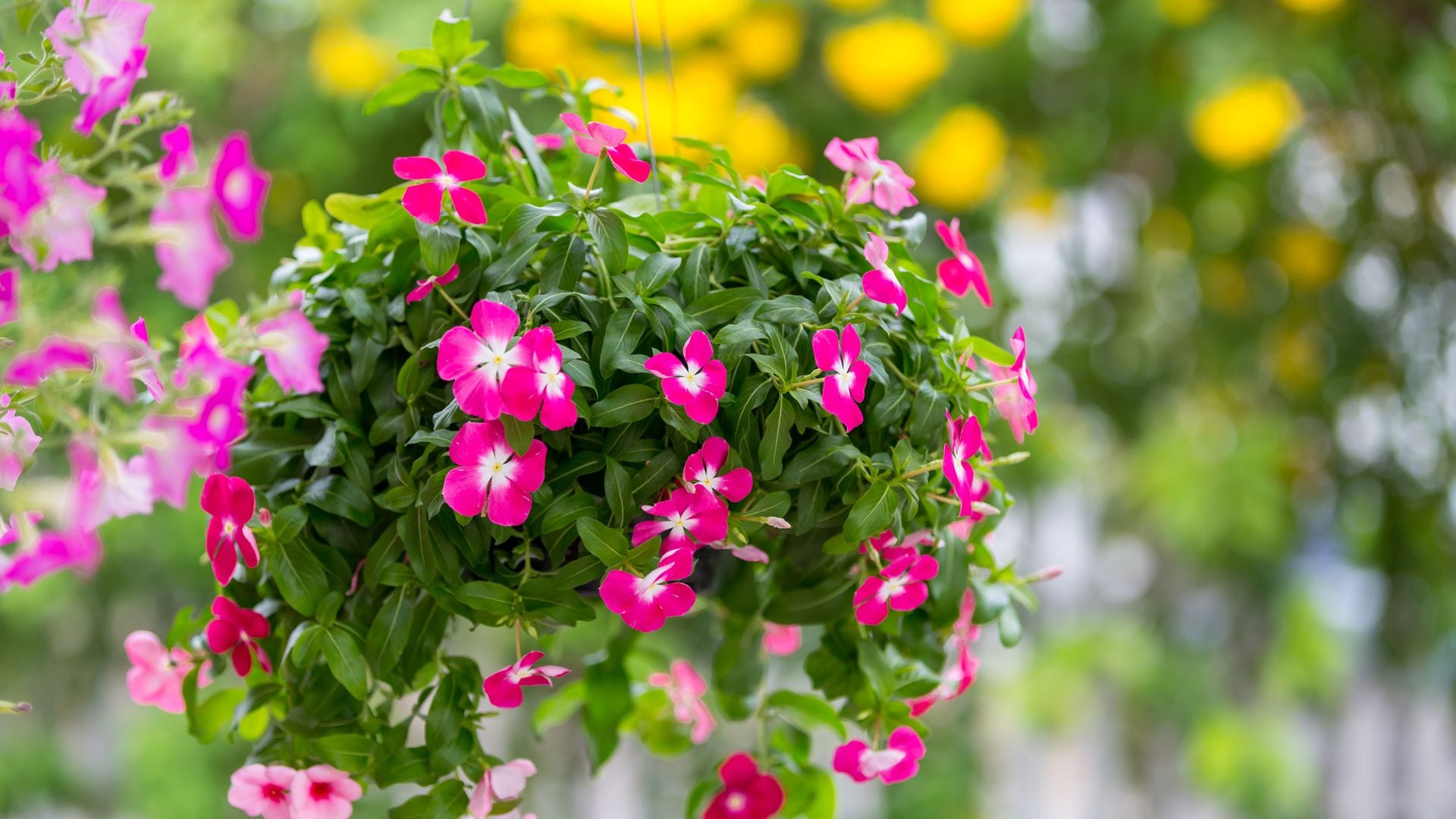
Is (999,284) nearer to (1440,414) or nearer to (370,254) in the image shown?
(1440,414)

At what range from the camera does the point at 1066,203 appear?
1792 millimetres

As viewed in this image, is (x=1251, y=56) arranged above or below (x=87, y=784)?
above

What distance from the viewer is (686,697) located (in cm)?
78

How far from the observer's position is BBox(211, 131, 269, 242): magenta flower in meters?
0.43

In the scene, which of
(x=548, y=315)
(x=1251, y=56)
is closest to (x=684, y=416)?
(x=548, y=315)

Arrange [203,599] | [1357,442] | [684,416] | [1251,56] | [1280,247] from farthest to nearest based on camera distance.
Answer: [203,599], [1357,442], [1280,247], [1251,56], [684,416]

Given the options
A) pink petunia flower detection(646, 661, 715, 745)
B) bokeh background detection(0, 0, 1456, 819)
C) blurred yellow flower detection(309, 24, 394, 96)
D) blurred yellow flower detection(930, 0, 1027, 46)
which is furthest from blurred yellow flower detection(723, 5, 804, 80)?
pink petunia flower detection(646, 661, 715, 745)

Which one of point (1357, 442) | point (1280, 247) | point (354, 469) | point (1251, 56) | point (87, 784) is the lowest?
point (87, 784)

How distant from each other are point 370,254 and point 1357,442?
169 cm

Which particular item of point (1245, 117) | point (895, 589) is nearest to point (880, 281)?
point (895, 589)

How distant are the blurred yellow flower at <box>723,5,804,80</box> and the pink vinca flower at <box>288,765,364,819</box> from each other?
106cm

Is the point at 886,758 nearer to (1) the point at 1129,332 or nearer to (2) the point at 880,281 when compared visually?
(2) the point at 880,281

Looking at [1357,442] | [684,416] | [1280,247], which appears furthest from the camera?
[1357,442]

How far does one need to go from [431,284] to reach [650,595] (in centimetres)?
16
